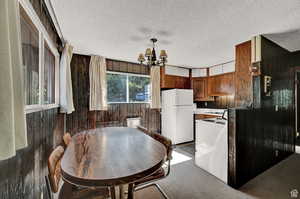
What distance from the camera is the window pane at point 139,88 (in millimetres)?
4048

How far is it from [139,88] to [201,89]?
226 centimetres

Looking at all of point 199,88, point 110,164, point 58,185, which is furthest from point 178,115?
point 58,185

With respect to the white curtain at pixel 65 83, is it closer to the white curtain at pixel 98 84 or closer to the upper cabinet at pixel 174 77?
the white curtain at pixel 98 84

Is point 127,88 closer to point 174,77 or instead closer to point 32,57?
point 174,77

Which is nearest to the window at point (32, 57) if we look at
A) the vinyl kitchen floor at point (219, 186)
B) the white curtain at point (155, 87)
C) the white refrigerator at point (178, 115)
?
the vinyl kitchen floor at point (219, 186)

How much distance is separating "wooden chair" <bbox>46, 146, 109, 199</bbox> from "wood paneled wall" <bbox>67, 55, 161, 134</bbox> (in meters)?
2.02

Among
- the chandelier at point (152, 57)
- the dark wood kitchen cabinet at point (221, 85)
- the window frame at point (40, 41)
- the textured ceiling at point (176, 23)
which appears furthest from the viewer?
the dark wood kitchen cabinet at point (221, 85)

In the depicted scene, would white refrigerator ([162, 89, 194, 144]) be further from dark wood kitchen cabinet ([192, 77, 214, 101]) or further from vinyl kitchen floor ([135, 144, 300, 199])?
vinyl kitchen floor ([135, 144, 300, 199])

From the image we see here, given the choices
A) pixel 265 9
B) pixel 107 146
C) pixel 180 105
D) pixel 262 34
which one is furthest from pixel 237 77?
pixel 107 146

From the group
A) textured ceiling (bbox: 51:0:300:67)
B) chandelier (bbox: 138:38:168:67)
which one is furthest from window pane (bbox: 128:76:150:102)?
chandelier (bbox: 138:38:168:67)

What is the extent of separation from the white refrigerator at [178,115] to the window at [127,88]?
2.45 feet

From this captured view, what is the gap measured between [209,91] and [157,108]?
1.93 m

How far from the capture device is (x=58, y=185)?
990 mm

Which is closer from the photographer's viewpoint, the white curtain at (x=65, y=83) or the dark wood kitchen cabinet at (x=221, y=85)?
the white curtain at (x=65, y=83)
